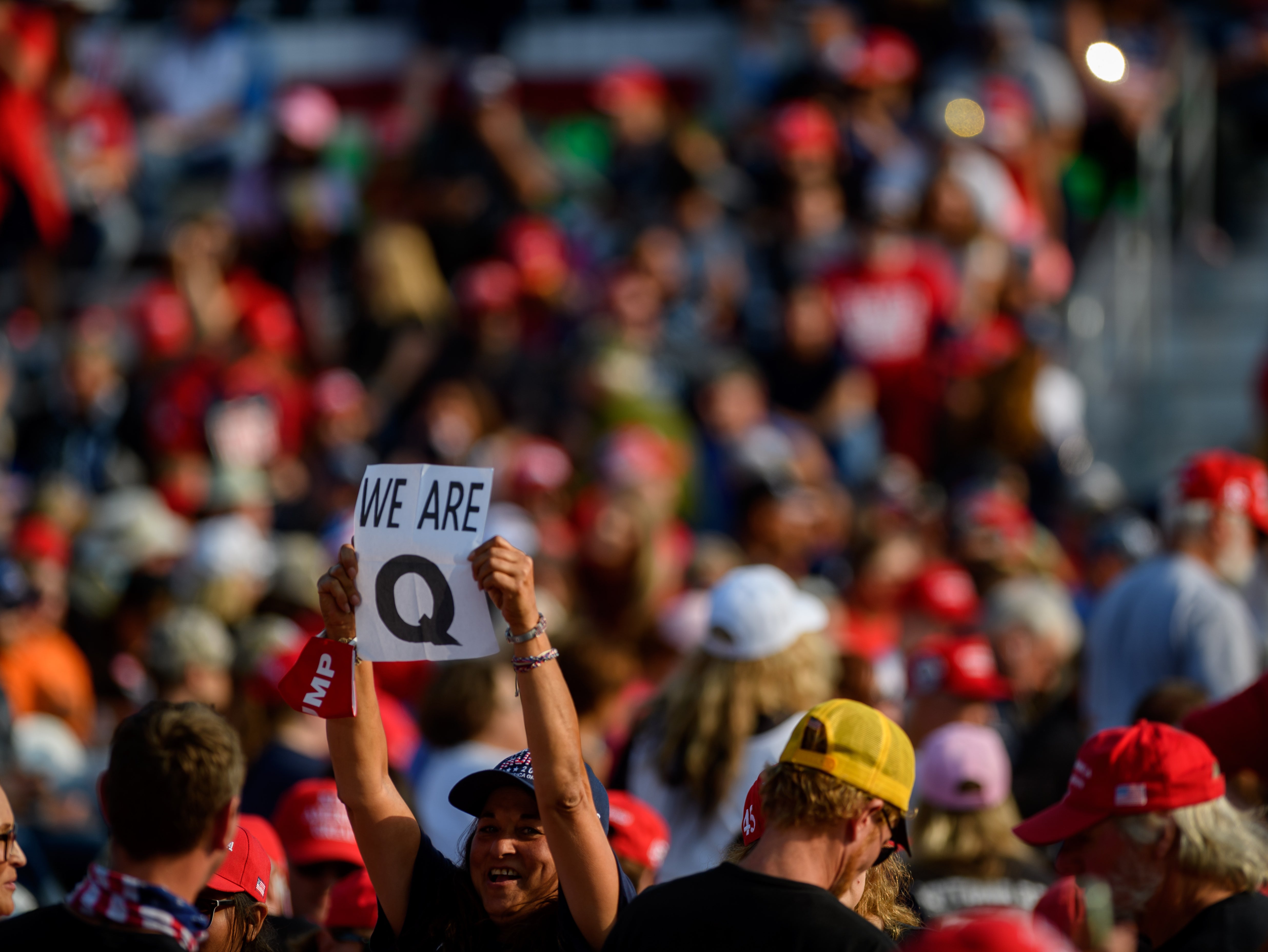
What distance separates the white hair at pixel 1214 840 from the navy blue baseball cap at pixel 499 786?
1023 millimetres

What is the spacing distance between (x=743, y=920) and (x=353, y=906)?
1.37 meters

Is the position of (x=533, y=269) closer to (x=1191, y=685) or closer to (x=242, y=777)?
(x=1191, y=685)

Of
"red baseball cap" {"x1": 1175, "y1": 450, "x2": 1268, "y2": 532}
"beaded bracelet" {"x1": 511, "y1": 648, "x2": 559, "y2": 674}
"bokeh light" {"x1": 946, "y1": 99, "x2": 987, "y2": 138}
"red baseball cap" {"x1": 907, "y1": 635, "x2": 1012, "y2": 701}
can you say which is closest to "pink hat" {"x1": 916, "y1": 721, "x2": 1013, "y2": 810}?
"red baseball cap" {"x1": 907, "y1": 635, "x2": 1012, "y2": 701}

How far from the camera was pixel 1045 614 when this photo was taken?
21.6 feet

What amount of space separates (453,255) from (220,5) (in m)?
3.34

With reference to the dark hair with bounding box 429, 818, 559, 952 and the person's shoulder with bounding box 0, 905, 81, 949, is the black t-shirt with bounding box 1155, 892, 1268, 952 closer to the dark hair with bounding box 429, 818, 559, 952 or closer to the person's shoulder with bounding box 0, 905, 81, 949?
the dark hair with bounding box 429, 818, 559, 952

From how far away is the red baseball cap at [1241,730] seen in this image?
4.28 meters

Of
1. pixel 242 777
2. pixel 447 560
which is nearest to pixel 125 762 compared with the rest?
pixel 242 777

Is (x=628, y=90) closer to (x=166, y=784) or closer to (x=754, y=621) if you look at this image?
(x=754, y=621)

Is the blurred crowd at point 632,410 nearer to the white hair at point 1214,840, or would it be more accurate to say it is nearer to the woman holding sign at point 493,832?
the woman holding sign at point 493,832

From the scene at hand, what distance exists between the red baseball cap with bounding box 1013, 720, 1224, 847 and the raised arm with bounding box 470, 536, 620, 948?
0.97 m

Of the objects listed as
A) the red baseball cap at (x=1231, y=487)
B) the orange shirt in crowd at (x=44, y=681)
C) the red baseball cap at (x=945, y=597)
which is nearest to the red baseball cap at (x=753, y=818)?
the red baseball cap at (x=1231, y=487)

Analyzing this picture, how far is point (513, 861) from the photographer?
11.4 ft

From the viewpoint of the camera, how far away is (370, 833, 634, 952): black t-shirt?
11.1 feet
